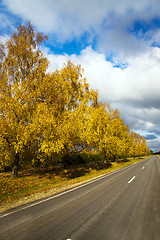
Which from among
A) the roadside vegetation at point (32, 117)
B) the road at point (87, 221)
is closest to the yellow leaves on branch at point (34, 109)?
the roadside vegetation at point (32, 117)

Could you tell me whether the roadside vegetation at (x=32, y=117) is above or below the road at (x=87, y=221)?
above

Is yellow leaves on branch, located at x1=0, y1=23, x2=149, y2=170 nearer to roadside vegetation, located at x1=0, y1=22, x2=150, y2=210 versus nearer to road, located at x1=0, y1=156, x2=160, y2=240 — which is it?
roadside vegetation, located at x1=0, y1=22, x2=150, y2=210

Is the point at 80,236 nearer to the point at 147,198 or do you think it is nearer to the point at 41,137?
the point at 147,198

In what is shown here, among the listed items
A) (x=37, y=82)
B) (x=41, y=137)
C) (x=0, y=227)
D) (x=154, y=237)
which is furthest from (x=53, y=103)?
(x=154, y=237)

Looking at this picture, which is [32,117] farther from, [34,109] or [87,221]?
[87,221]

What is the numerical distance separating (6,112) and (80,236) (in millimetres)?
9088

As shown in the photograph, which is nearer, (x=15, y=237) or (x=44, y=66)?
(x=15, y=237)

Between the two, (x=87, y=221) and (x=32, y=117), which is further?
(x=32, y=117)

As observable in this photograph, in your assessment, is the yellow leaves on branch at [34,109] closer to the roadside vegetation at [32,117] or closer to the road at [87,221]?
the roadside vegetation at [32,117]

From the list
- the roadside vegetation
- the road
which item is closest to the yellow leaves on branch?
the roadside vegetation

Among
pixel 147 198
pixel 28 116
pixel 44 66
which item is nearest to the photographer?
pixel 147 198

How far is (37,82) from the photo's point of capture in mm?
11688

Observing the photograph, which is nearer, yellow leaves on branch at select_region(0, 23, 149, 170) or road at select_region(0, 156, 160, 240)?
road at select_region(0, 156, 160, 240)

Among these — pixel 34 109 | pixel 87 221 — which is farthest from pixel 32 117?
pixel 87 221
